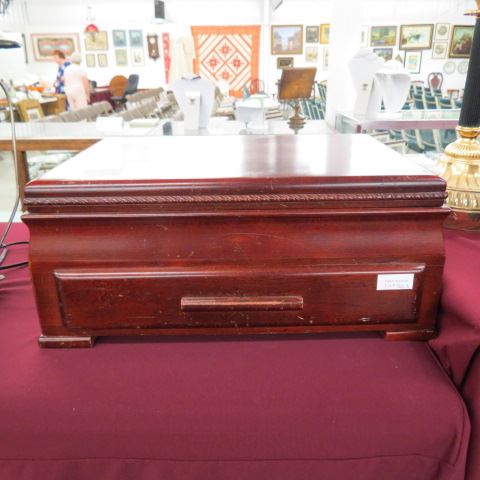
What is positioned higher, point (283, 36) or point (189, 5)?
point (189, 5)

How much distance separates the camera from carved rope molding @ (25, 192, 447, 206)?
0.53 m

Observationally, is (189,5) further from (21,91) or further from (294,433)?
(294,433)

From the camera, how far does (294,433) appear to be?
0.51m

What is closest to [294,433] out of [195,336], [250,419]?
[250,419]

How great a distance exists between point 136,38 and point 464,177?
9711 mm

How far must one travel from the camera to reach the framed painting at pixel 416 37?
8.74m

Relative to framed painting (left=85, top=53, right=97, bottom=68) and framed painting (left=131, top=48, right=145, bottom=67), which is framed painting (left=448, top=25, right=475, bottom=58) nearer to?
framed painting (left=131, top=48, right=145, bottom=67)

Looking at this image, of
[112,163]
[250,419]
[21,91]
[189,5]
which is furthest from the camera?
[189,5]

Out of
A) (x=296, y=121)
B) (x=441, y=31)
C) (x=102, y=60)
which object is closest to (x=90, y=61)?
(x=102, y=60)

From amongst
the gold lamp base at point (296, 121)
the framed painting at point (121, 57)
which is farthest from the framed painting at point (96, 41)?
the gold lamp base at point (296, 121)

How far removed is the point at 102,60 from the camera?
957cm

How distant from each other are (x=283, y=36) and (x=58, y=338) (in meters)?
9.45

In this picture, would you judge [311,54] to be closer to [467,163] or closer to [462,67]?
[462,67]

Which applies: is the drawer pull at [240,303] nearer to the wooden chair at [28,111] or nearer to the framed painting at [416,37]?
the wooden chair at [28,111]
